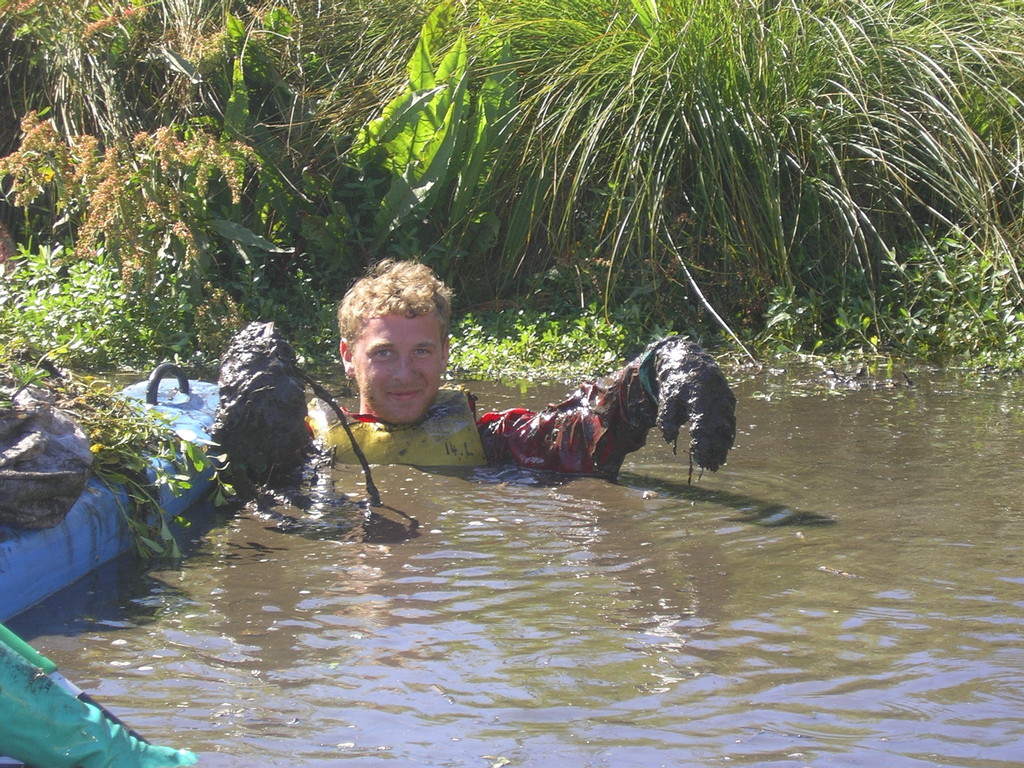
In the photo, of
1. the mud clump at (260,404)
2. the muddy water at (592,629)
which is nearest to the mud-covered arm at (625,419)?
the muddy water at (592,629)

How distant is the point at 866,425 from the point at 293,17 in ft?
16.9

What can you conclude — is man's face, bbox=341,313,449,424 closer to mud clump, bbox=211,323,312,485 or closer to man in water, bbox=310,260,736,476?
man in water, bbox=310,260,736,476

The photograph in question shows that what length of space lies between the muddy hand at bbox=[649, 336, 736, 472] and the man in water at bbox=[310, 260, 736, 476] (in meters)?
0.34

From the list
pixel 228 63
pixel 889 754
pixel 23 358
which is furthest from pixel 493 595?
pixel 228 63

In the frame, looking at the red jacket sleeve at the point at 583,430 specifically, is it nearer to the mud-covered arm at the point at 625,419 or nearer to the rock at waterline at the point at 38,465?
the mud-covered arm at the point at 625,419

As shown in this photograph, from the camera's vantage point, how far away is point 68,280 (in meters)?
8.25

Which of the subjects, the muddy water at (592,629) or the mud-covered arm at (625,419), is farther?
the mud-covered arm at (625,419)

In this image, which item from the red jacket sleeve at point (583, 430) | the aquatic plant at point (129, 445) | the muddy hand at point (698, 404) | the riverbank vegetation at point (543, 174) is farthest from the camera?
the riverbank vegetation at point (543, 174)

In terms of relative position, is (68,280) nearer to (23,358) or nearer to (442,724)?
(23,358)

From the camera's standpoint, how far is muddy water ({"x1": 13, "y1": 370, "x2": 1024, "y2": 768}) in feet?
8.02

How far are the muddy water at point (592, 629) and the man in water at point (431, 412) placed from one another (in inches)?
7.8

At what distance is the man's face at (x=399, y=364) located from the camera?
4.98 m

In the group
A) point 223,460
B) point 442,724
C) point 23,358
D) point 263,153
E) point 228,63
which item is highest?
point 228,63

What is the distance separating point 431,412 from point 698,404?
1323 mm
